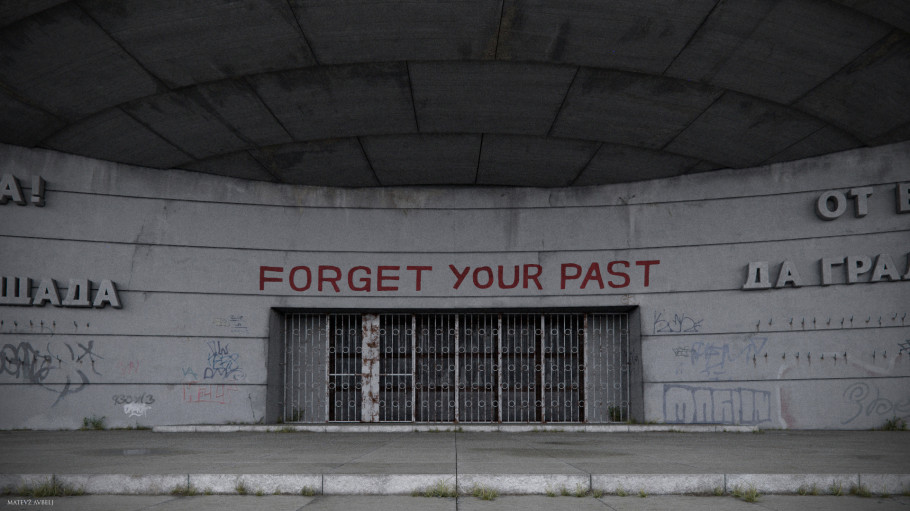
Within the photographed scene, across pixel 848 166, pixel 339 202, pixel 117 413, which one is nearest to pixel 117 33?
pixel 339 202

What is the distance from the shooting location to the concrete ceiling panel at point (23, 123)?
431 inches

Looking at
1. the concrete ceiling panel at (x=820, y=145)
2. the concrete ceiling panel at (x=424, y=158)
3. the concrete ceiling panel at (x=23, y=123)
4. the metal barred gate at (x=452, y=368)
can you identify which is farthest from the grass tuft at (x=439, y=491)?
the concrete ceiling panel at (x=820, y=145)

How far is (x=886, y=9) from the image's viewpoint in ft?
28.0

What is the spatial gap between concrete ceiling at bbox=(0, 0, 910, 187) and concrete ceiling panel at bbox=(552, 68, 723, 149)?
0.11ft

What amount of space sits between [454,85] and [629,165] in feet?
14.5

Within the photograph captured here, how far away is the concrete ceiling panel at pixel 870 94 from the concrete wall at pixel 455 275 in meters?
1.13

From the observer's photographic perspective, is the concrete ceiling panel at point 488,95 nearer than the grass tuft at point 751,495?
No

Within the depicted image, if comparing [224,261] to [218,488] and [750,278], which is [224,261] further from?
[750,278]

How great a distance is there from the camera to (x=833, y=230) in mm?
12703

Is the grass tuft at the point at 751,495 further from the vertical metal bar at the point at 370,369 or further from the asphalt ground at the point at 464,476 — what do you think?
the vertical metal bar at the point at 370,369

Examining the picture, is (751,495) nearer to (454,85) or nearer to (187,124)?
(454,85)

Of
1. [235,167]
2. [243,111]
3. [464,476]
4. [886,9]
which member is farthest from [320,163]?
[886,9]

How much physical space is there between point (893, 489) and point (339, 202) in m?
11.0

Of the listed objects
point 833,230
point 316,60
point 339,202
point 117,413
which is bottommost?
point 117,413
